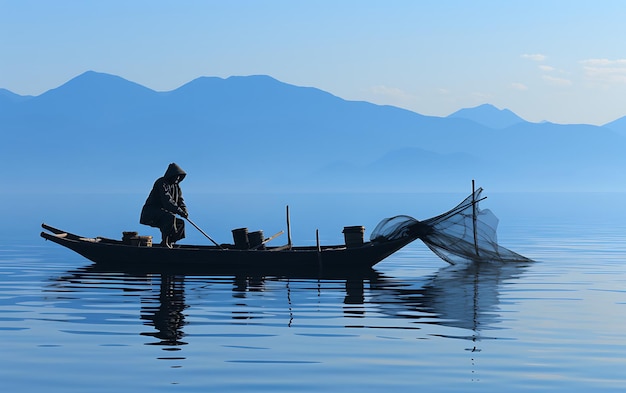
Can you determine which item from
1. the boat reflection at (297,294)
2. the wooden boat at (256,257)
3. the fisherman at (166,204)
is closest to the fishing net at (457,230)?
the wooden boat at (256,257)

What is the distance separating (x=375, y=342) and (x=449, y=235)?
13.1 metres

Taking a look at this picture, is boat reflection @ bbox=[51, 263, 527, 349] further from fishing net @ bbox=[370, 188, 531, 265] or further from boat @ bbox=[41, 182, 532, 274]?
fishing net @ bbox=[370, 188, 531, 265]

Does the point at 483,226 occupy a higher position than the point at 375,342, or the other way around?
the point at 483,226

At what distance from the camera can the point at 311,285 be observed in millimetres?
25594

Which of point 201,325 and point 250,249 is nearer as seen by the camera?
point 201,325

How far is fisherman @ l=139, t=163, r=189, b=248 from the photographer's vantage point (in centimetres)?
2881

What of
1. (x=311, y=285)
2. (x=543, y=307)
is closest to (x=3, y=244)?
(x=311, y=285)

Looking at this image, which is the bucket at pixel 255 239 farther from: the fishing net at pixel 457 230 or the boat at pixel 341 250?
the fishing net at pixel 457 230

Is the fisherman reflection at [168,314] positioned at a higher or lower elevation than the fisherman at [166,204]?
lower

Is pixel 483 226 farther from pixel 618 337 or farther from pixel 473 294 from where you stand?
pixel 618 337

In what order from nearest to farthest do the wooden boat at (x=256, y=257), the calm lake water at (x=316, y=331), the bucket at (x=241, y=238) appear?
1. the calm lake water at (x=316, y=331)
2. the wooden boat at (x=256, y=257)
3. the bucket at (x=241, y=238)

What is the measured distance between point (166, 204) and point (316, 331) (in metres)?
12.1

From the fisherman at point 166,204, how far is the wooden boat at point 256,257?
680 mm

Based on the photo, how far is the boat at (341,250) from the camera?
2850cm
